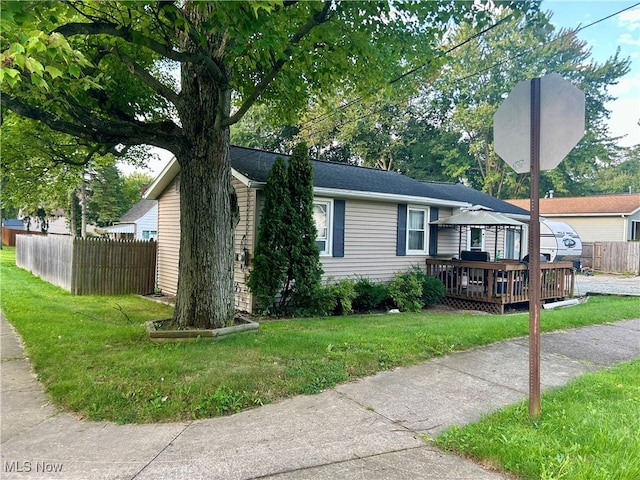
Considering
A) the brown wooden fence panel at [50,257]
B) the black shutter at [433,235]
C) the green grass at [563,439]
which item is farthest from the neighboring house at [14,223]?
the green grass at [563,439]

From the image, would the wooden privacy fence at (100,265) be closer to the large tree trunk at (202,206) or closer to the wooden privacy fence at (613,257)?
the large tree trunk at (202,206)

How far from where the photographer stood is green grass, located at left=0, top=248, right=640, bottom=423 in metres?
3.68

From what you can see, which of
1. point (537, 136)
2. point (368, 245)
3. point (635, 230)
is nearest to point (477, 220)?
point (368, 245)

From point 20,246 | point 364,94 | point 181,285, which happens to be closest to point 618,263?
point 364,94

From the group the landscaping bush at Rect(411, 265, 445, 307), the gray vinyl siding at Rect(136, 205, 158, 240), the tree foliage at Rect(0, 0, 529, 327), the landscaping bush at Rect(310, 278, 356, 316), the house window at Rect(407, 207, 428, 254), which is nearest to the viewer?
the tree foliage at Rect(0, 0, 529, 327)

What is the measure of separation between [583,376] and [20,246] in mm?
21437

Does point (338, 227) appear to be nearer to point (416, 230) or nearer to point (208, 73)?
point (416, 230)

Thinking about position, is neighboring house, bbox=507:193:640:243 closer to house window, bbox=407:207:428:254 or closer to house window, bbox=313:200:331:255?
house window, bbox=407:207:428:254

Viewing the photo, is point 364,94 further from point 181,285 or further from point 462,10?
point 181,285

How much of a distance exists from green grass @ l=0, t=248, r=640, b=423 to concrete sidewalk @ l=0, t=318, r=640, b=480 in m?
0.20

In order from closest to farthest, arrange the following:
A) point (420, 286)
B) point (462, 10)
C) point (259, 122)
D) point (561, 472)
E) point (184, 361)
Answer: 1. point (561, 472)
2. point (184, 361)
3. point (462, 10)
4. point (420, 286)
5. point (259, 122)

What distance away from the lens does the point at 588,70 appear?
93.5ft

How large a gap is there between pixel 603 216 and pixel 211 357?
1091 inches

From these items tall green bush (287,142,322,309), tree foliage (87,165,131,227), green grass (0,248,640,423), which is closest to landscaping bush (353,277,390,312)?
tall green bush (287,142,322,309)
